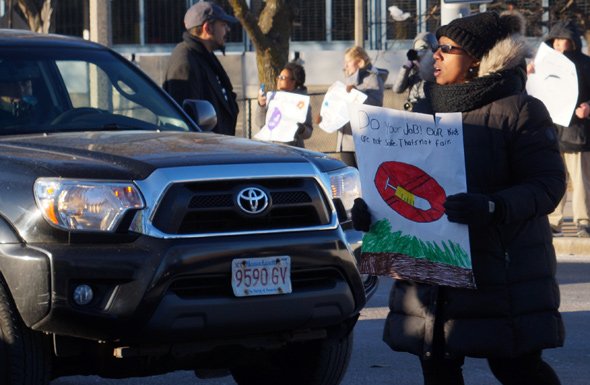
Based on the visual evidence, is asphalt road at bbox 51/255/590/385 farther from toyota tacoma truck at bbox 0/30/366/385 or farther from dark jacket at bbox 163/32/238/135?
dark jacket at bbox 163/32/238/135

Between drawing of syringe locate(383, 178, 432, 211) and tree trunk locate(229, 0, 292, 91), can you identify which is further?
tree trunk locate(229, 0, 292, 91)

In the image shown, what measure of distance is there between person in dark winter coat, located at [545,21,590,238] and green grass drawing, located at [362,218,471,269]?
8.54m

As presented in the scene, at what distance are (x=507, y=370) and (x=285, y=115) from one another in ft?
30.8

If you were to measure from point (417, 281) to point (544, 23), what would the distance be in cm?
2266

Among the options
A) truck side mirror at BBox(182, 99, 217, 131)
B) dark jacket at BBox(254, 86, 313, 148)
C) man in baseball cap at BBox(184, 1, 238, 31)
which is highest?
man in baseball cap at BBox(184, 1, 238, 31)

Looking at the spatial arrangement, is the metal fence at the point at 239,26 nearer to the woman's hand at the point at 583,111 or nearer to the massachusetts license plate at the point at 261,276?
the woman's hand at the point at 583,111

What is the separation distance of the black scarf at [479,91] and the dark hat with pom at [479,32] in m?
0.12

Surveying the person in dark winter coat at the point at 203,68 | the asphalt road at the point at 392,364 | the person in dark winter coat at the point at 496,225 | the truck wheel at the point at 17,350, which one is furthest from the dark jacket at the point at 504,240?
the person in dark winter coat at the point at 203,68

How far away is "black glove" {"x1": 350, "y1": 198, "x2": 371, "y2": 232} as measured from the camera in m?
5.01

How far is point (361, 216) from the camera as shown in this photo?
5012 millimetres

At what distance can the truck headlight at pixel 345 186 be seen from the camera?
19.5ft

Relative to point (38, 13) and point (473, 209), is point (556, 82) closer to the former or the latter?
point (473, 209)

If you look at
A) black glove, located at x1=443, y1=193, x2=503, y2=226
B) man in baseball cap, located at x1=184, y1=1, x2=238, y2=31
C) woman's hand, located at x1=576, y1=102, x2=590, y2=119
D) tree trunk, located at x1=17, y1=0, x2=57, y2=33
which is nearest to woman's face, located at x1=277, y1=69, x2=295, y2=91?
woman's hand, located at x1=576, y1=102, x2=590, y2=119

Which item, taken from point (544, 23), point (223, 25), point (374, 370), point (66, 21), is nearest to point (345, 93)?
point (223, 25)
